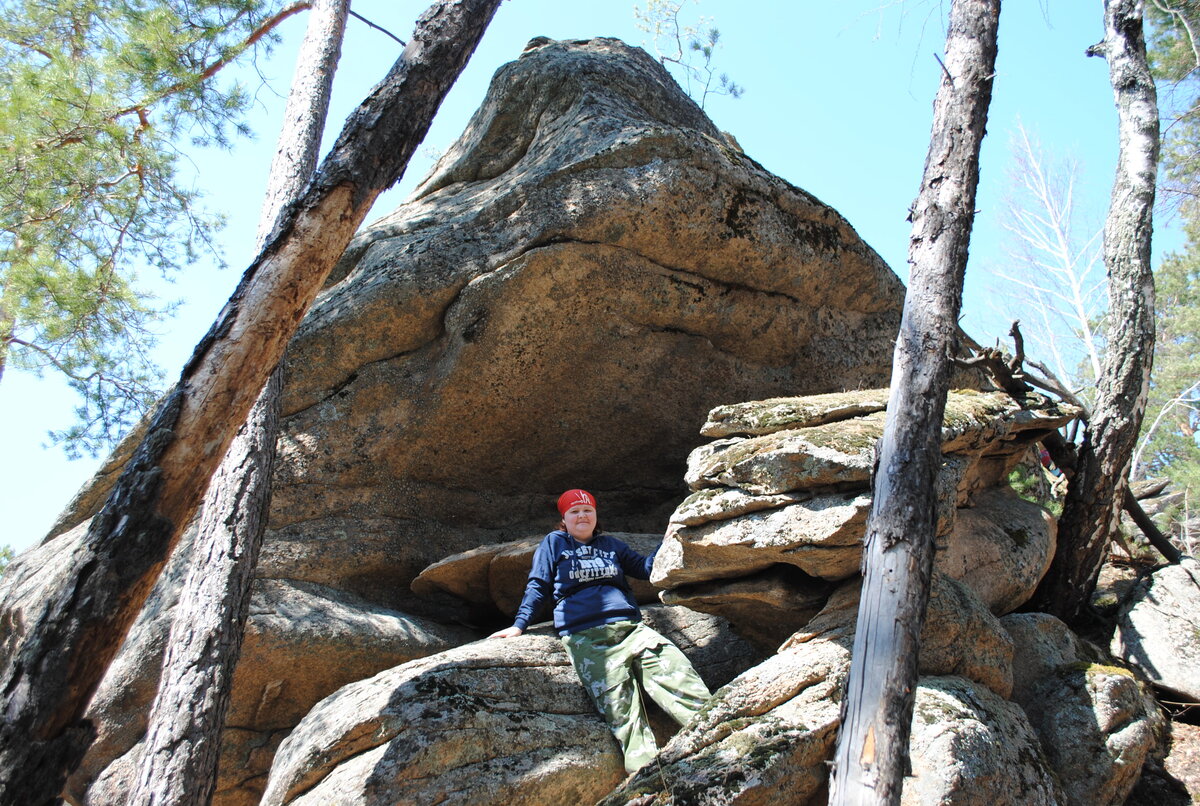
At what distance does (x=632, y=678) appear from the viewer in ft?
17.6

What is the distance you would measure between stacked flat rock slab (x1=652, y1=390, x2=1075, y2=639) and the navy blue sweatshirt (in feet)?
1.08

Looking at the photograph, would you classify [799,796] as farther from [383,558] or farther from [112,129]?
[112,129]

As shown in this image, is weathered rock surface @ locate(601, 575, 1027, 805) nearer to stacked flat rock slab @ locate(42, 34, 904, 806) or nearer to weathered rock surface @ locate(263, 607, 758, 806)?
weathered rock surface @ locate(263, 607, 758, 806)

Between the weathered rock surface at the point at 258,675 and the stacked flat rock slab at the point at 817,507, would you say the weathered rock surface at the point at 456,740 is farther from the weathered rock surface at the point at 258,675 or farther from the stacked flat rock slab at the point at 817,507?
the stacked flat rock slab at the point at 817,507

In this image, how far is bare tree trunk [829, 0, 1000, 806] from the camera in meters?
3.88

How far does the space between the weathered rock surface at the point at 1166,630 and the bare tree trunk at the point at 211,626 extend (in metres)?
6.60

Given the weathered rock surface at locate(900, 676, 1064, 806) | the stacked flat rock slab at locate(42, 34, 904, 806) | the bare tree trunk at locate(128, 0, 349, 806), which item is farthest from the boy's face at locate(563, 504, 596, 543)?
the weathered rock surface at locate(900, 676, 1064, 806)

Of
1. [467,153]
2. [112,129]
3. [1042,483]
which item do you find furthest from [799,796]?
[112,129]

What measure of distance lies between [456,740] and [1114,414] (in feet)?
19.2

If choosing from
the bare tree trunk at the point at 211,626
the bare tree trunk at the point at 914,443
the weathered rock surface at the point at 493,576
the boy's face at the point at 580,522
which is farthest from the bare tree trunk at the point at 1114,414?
the bare tree trunk at the point at 211,626

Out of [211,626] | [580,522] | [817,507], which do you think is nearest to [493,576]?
[580,522]

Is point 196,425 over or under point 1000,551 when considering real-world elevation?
over

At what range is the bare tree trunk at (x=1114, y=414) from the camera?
6.91 meters

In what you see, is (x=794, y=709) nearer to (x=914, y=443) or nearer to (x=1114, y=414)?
Result: (x=914, y=443)
